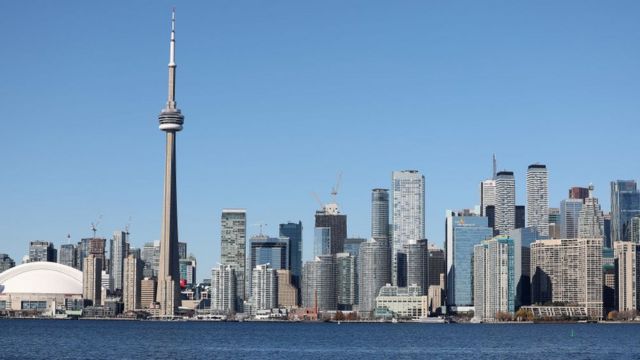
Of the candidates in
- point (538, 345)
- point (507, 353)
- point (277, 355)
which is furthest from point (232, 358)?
point (538, 345)

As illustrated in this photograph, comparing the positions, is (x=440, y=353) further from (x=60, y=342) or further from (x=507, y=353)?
(x=60, y=342)

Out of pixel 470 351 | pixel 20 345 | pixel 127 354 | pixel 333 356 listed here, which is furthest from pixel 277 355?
pixel 20 345

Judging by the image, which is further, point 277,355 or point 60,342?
point 60,342

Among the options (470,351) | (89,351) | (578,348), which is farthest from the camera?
(578,348)

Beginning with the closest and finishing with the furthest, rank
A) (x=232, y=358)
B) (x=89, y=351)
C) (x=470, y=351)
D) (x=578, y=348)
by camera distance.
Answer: (x=232, y=358) < (x=89, y=351) < (x=470, y=351) < (x=578, y=348)

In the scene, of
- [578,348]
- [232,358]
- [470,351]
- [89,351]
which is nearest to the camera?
[232,358]

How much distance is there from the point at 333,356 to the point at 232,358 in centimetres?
1385

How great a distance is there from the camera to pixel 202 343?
176375mm

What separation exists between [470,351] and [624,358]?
24.1 meters

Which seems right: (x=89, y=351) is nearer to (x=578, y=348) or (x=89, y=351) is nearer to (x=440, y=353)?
(x=440, y=353)

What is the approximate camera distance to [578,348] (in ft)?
550

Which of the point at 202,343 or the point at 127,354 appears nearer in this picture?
the point at 127,354

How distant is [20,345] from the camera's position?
161375mm

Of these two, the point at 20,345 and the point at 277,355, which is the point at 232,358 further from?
the point at 20,345
